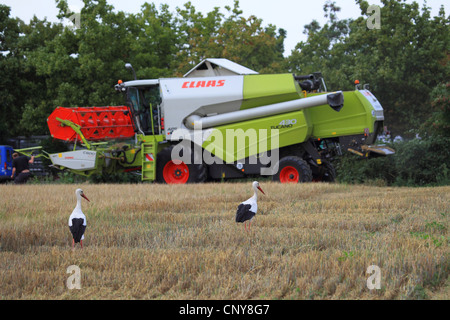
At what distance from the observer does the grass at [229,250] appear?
5.19 m

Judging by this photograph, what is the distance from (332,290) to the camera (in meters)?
5.12

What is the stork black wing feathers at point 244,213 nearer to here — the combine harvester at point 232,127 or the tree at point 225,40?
the combine harvester at point 232,127

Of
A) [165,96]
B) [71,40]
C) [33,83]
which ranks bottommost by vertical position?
[165,96]

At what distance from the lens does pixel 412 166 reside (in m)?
17.2

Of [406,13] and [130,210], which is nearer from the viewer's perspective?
[130,210]

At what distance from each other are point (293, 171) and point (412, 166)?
3.76 m

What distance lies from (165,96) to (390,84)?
53.1 feet

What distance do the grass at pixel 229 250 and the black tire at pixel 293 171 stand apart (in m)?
4.92

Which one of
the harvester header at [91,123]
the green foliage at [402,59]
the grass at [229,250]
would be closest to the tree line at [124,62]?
the green foliage at [402,59]

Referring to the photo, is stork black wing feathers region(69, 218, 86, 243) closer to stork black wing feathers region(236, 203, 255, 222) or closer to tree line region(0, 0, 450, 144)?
stork black wing feathers region(236, 203, 255, 222)

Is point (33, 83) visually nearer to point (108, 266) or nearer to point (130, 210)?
point (130, 210)

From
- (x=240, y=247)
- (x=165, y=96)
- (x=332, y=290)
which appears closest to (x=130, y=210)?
(x=240, y=247)

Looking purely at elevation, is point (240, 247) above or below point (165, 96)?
below
